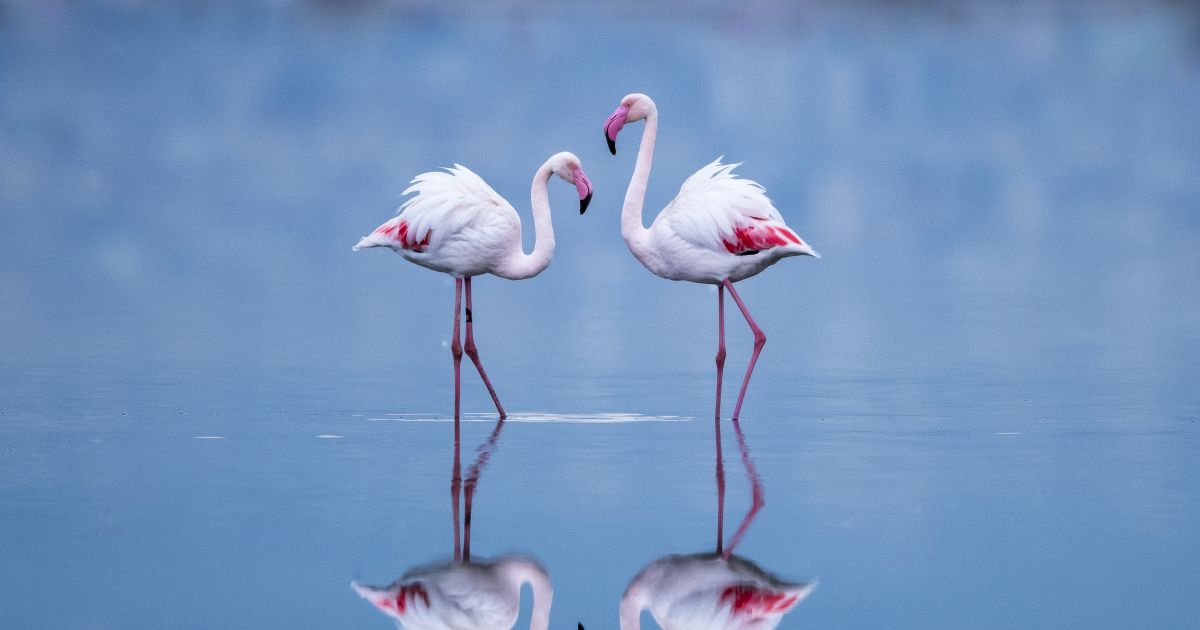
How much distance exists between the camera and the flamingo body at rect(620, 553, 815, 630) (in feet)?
15.5

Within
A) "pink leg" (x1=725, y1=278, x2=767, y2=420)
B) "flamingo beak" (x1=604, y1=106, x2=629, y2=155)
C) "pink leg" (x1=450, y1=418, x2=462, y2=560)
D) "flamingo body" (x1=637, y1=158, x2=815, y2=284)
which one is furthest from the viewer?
"flamingo beak" (x1=604, y1=106, x2=629, y2=155)

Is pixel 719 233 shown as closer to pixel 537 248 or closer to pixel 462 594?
pixel 537 248

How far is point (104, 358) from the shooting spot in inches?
400

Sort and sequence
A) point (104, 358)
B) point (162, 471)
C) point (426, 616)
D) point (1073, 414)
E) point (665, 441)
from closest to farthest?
point (426, 616) → point (162, 471) → point (665, 441) → point (1073, 414) → point (104, 358)

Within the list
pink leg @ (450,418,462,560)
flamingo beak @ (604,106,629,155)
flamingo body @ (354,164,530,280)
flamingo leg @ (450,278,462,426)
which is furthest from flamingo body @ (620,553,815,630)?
flamingo beak @ (604,106,629,155)

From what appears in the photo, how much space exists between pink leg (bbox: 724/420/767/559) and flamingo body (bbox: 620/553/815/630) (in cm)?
20

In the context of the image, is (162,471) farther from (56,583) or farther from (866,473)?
(866,473)

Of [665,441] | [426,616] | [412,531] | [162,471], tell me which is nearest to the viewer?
[426,616]

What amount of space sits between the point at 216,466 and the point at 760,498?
2.12 m

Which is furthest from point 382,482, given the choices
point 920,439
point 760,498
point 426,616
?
point 920,439

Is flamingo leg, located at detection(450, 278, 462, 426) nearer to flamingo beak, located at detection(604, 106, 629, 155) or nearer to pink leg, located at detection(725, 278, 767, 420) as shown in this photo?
flamingo beak, located at detection(604, 106, 629, 155)

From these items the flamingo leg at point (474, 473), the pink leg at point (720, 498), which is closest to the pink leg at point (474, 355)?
the flamingo leg at point (474, 473)

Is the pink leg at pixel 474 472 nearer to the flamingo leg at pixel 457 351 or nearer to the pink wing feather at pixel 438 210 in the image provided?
the flamingo leg at pixel 457 351

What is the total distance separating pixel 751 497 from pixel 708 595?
1.37 meters
